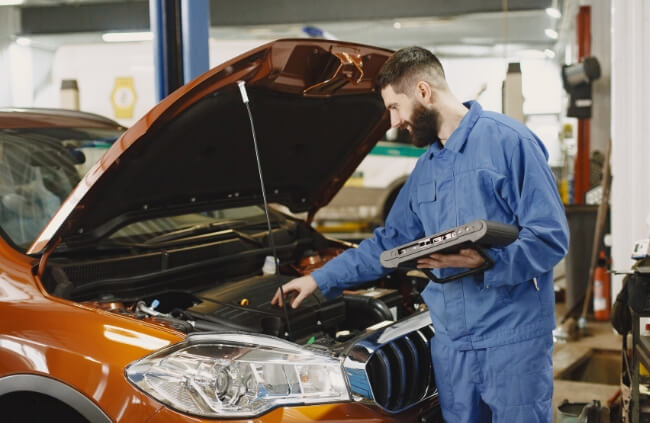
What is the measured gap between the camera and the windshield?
2357 mm

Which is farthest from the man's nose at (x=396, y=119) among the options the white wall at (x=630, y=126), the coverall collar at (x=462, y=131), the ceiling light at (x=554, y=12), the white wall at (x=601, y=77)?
the ceiling light at (x=554, y=12)

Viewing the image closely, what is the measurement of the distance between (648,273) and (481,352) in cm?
94

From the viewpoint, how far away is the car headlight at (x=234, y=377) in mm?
1647

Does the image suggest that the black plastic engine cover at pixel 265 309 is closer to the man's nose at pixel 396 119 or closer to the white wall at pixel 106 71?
the man's nose at pixel 396 119

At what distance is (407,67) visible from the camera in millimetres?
1898

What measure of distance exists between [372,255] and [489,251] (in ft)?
1.69

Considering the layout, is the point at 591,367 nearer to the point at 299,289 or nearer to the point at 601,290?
the point at 601,290

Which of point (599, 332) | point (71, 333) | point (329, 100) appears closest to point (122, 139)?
point (71, 333)

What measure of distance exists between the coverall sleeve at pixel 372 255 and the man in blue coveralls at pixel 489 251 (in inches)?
6.0

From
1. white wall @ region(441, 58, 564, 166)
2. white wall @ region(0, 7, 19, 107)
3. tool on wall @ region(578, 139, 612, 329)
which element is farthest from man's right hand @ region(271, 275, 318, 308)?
white wall @ region(0, 7, 19, 107)

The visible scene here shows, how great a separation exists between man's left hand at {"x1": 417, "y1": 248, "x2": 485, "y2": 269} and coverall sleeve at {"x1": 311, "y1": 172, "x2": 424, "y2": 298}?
0.41 m

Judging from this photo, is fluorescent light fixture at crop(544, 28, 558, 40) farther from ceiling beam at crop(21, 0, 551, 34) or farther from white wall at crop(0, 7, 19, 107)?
white wall at crop(0, 7, 19, 107)

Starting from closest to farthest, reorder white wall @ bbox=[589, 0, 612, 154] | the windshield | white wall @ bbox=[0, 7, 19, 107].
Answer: the windshield → white wall @ bbox=[589, 0, 612, 154] → white wall @ bbox=[0, 7, 19, 107]

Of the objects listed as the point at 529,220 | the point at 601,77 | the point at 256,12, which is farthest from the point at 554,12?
the point at 529,220
